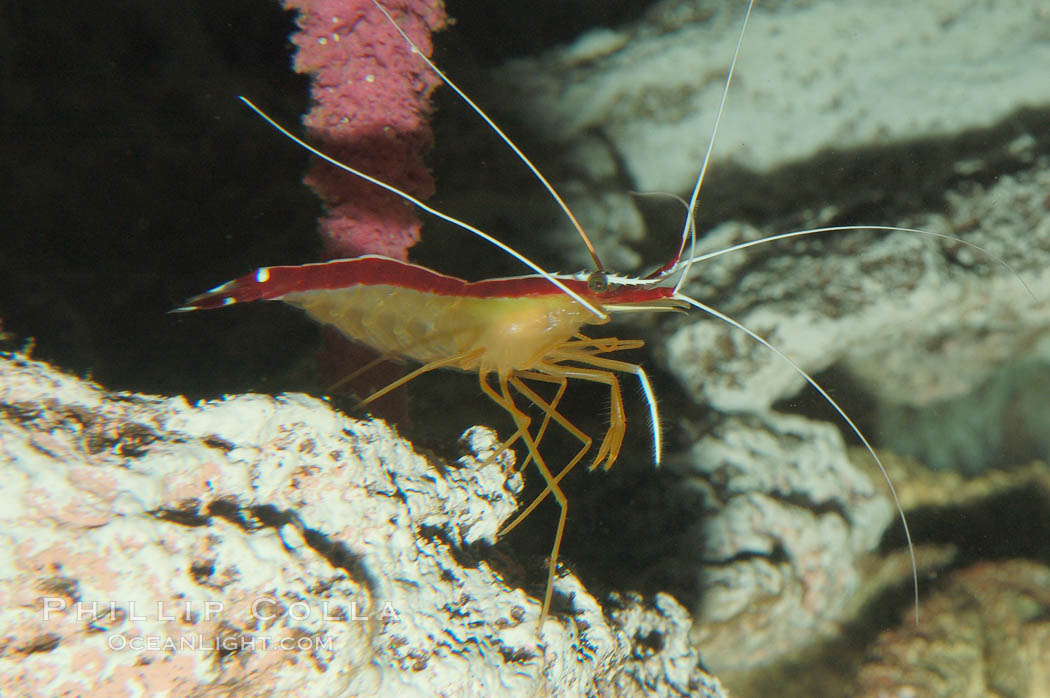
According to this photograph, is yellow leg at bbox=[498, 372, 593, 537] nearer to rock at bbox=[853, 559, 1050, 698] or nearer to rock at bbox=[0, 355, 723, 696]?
rock at bbox=[0, 355, 723, 696]

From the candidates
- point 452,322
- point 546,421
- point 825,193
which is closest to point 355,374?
point 452,322

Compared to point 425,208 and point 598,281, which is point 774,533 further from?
point 425,208

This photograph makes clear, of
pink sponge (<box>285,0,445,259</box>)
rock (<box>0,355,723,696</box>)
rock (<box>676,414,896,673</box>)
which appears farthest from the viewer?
rock (<box>676,414,896,673</box>)

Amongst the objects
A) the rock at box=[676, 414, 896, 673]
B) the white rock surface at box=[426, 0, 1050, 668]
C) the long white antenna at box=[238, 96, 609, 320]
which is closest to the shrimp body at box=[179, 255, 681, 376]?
the long white antenna at box=[238, 96, 609, 320]

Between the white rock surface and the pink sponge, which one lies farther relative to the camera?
the white rock surface

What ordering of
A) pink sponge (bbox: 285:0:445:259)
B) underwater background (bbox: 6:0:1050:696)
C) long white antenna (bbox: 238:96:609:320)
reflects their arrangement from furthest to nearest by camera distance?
1. underwater background (bbox: 6:0:1050:696)
2. pink sponge (bbox: 285:0:445:259)
3. long white antenna (bbox: 238:96:609:320)

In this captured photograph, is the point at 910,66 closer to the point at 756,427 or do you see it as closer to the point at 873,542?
the point at 756,427

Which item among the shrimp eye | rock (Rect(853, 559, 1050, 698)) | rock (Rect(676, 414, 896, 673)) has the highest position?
the shrimp eye
